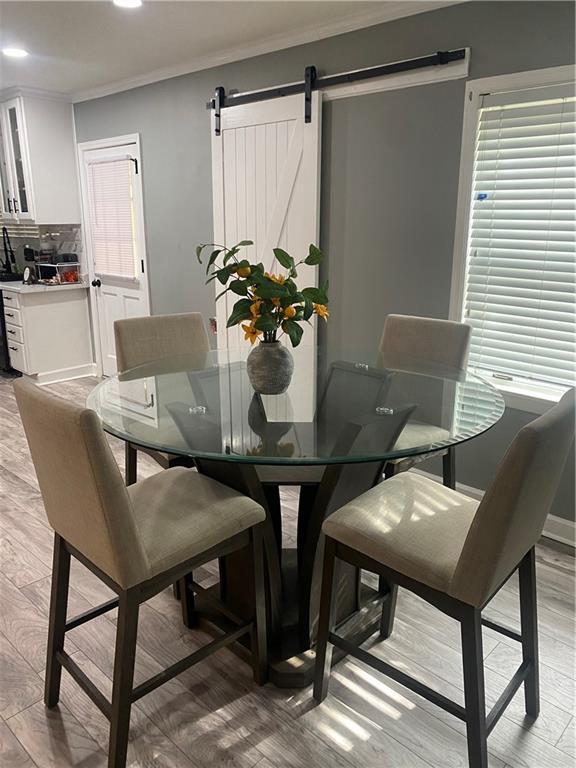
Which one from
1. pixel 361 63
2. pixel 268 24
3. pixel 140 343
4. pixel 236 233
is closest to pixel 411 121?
pixel 361 63

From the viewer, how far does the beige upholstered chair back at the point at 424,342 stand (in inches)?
96.9

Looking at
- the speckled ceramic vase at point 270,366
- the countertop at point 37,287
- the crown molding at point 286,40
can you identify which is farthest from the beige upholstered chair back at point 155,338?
the countertop at point 37,287

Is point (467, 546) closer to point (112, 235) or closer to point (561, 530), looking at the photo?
point (561, 530)

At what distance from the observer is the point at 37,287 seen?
491 cm

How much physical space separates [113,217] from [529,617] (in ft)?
14.4

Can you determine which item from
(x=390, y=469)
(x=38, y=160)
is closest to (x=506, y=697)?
(x=390, y=469)

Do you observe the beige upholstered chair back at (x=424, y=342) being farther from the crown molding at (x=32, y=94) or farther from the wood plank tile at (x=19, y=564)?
the crown molding at (x=32, y=94)

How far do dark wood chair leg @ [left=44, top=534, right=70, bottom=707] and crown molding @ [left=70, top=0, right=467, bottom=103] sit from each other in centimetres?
273

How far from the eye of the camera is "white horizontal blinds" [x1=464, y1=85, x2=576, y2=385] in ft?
7.88

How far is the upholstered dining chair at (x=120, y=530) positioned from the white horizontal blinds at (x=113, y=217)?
337 centimetres

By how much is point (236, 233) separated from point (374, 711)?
115 inches

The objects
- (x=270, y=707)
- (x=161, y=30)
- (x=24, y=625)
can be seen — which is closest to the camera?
(x=270, y=707)

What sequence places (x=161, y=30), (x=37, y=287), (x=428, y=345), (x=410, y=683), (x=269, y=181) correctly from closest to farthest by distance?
(x=410, y=683), (x=428, y=345), (x=161, y=30), (x=269, y=181), (x=37, y=287)

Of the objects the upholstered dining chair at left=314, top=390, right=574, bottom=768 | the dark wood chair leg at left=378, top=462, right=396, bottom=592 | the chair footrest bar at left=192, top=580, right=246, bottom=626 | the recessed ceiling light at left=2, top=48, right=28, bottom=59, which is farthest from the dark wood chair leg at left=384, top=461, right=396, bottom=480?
the recessed ceiling light at left=2, top=48, right=28, bottom=59
